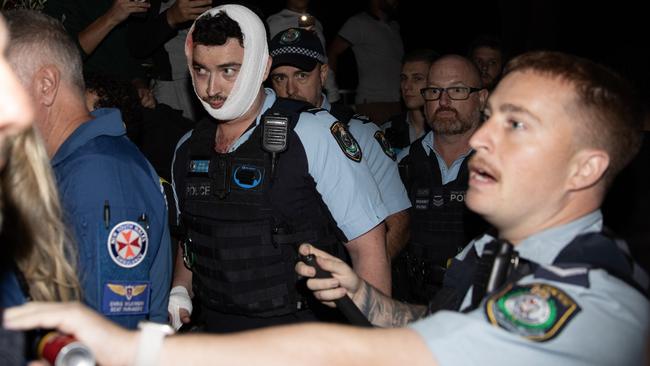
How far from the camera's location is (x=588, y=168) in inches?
83.9

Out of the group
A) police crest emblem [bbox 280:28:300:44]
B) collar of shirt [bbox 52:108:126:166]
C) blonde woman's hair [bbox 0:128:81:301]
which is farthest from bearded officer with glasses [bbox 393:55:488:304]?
blonde woman's hair [bbox 0:128:81:301]

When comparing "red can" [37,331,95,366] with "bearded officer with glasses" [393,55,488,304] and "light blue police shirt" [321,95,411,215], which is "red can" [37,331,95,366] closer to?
"light blue police shirt" [321,95,411,215]

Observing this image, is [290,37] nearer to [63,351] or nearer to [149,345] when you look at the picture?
[149,345]

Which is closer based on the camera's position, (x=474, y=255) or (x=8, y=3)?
(x=474, y=255)

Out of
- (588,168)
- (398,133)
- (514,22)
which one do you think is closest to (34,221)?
(588,168)

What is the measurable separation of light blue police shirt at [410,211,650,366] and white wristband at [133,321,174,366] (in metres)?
0.64

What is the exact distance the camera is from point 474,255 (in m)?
2.40

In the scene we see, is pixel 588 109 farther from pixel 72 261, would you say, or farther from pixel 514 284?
pixel 72 261

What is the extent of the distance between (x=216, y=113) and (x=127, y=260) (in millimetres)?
1098

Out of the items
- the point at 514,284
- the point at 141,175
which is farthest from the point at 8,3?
the point at 514,284

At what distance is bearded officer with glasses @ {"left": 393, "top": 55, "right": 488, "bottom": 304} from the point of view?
4.25m

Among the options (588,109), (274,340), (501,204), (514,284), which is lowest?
(274,340)

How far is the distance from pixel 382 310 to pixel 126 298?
0.89 meters

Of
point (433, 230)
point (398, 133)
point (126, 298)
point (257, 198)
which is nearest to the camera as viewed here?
point (126, 298)
